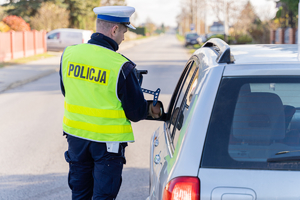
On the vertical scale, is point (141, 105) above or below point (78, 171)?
above

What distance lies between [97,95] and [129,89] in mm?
214

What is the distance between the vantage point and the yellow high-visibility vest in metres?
2.50

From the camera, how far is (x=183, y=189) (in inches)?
72.4

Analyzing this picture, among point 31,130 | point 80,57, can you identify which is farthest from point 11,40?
point 80,57

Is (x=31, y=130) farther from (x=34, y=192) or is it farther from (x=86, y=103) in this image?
(x=86, y=103)

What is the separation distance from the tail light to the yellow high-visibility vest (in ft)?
2.44

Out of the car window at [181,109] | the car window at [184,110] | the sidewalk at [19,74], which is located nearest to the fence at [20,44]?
the sidewalk at [19,74]

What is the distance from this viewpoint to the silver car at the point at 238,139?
5.81ft

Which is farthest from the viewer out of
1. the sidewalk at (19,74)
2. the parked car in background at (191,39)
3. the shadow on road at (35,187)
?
the parked car in background at (191,39)

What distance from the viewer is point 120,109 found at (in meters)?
2.57

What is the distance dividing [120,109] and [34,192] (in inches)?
88.0

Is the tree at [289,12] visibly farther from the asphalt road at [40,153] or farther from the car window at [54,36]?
the car window at [54,36]

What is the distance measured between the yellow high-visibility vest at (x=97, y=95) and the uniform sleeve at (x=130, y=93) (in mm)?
33

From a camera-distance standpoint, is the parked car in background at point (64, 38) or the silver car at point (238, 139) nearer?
the silver car at point (238, 139)
